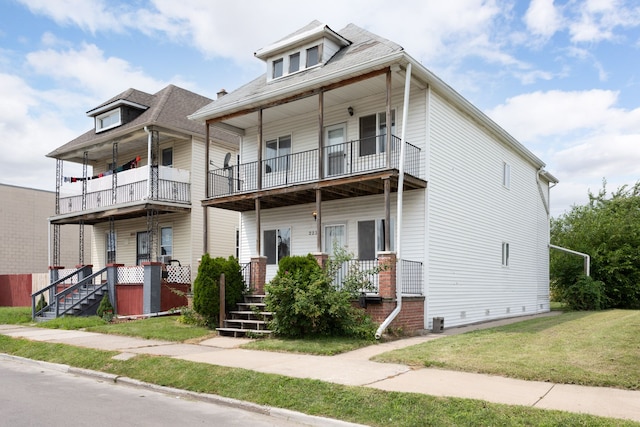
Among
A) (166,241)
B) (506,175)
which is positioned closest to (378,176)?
(506,175)

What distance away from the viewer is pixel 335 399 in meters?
7.24

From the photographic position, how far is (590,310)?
2294cm

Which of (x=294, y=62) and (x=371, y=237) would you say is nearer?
(x=371, y=237)

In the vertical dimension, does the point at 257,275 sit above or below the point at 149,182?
below

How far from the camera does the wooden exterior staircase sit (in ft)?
45.7

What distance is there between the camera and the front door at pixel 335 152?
682 inches

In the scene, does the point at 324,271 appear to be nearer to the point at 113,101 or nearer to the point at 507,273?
the point at 507,273

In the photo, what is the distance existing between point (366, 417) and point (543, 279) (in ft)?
68.2

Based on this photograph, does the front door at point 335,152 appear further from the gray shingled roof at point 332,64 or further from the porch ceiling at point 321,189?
the gray shingled roof at point 332,64

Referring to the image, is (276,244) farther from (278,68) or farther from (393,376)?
(393,376)

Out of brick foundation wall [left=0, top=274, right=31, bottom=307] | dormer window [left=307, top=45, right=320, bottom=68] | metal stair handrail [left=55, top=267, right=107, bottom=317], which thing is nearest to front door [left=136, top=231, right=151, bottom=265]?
metal stair handrail [left=55, top=267, right=107, bottom=317]

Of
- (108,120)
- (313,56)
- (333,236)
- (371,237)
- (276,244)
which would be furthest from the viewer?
(108,120)

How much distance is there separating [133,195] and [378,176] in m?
11.9

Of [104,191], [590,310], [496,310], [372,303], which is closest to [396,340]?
[372,303]
